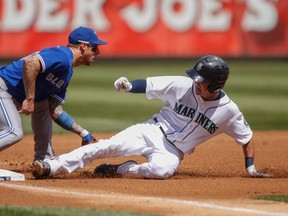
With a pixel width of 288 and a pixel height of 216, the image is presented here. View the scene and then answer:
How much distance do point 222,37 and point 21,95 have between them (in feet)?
47.0

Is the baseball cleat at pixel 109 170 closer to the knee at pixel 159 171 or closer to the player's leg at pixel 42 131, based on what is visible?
the knee at pixel 159 171

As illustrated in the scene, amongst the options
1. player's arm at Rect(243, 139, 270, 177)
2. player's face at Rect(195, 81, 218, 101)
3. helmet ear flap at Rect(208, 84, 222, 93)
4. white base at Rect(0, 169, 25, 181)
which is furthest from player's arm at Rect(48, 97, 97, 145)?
player's arm at Rect(243, 139, 270, 177)

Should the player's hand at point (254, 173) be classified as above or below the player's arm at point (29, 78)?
below

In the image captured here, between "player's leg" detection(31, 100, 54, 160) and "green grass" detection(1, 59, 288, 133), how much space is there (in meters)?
3.72

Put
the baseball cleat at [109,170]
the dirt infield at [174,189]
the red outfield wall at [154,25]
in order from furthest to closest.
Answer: the red outfield wall at [154,25]
the baseball cleat at [109,170]
the dirt infield at [174,189]

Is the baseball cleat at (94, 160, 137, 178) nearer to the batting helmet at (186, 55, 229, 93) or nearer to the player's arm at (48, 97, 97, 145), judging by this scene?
the player's arm at (48, 97, 97, 145)

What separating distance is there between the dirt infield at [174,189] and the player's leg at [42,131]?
9.3 inches

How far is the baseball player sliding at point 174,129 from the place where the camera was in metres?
8.18

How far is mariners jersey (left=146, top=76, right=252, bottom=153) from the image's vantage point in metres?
8.35

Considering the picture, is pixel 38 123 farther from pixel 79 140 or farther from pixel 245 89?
pixel 245 89

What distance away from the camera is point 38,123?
363 inches

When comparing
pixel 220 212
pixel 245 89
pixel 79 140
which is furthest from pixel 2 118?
pixel 245 89

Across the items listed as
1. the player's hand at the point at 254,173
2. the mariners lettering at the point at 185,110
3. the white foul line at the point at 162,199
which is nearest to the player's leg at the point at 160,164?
the mariners lettering at the point at 185,110

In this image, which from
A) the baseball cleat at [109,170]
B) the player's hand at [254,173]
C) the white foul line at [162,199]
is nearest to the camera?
the white foul line at [162,199]
